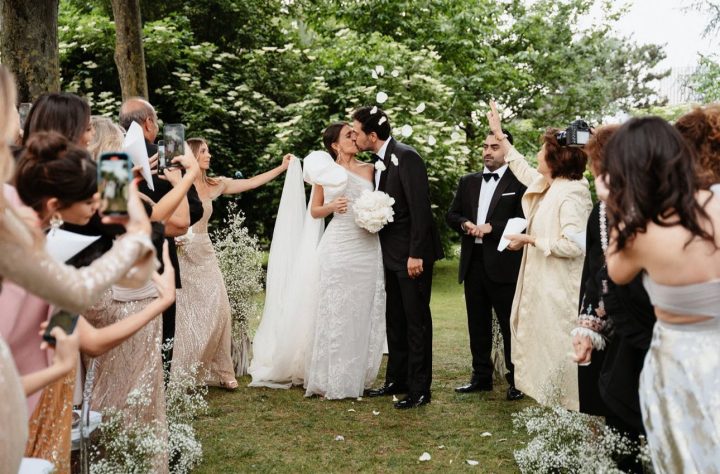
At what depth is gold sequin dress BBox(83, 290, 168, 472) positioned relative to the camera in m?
3.93

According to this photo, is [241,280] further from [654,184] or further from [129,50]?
[654,184]

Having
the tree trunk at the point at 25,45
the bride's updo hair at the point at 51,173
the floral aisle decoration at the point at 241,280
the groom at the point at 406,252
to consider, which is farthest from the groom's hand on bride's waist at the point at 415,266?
the bride's updo hair at the point at 51,173

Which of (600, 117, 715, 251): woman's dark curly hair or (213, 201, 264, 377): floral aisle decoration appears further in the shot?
(213, 201, 264, 377): floral aisle decoration

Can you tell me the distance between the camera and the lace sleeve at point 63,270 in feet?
6.72

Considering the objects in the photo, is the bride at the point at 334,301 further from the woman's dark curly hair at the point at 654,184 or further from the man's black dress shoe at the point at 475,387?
the woman's dark curly hair at the point at 654,184

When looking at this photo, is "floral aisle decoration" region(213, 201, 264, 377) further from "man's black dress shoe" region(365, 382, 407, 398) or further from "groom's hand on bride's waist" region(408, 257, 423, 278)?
"groom's hand on bride's waist" region(408, 257, 423, 278)

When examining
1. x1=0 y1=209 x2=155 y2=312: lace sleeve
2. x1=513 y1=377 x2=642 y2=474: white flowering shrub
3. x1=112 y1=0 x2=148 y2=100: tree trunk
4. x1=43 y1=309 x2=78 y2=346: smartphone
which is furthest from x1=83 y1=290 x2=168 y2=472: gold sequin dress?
x1=112 y1=0 x2=148 y2=100: tree trunk

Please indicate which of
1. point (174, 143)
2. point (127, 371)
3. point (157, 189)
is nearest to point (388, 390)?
point (157, 189)

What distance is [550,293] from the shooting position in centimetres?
541

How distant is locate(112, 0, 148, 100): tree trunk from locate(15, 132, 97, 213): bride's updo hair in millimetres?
6357

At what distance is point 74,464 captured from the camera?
11.6 ft

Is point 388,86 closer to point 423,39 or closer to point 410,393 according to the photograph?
point 423,39

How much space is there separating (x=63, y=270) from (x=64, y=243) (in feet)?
2.79

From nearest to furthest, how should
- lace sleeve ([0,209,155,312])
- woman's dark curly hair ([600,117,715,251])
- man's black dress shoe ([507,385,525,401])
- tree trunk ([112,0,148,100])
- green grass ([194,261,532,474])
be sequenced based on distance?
lace sleeve ([0,209,155,312]) < woman's dark curly hair ([600,117,715,251]) < green grass ([194,261,532,474]) < man's black dress shoe ([507,385,525,401]) < tree trunk ([112,0,148,100])
